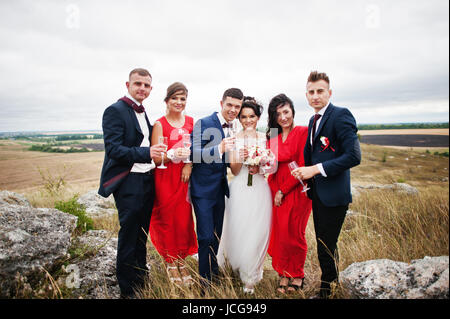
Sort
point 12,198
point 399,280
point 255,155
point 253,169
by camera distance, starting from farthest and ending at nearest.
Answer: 1. point 12,198
2. point 253,169
3. point 255,155
4. point 399,280

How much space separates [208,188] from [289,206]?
144 cm

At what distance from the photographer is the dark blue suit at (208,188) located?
3816mm

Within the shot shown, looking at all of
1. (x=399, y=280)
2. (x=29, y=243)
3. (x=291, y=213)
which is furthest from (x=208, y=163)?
(x=399, y=280)

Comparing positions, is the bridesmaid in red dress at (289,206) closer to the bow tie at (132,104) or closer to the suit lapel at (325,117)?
the suit lapel at (325,117)

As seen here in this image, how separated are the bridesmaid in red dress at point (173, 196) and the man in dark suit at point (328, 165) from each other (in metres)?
2.03

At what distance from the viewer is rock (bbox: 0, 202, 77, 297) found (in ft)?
10.5

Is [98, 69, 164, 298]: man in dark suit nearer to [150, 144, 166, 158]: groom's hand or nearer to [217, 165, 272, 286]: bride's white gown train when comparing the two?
[150, 144, 166, 158]: groom's hand

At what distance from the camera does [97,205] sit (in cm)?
901

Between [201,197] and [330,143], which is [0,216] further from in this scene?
[330,143]

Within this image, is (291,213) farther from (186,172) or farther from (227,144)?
(186,172)

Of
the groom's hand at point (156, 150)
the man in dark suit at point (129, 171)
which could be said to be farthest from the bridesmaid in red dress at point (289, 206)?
the man in dark suit at point (129, 171)

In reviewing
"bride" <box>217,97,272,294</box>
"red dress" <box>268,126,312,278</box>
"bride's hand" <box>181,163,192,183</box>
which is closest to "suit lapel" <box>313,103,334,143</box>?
"red dress" <box>268,126,312,278</box>

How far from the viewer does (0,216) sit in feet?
Answer: 12.2

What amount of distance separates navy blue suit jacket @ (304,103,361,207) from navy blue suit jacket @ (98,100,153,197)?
254 cm
